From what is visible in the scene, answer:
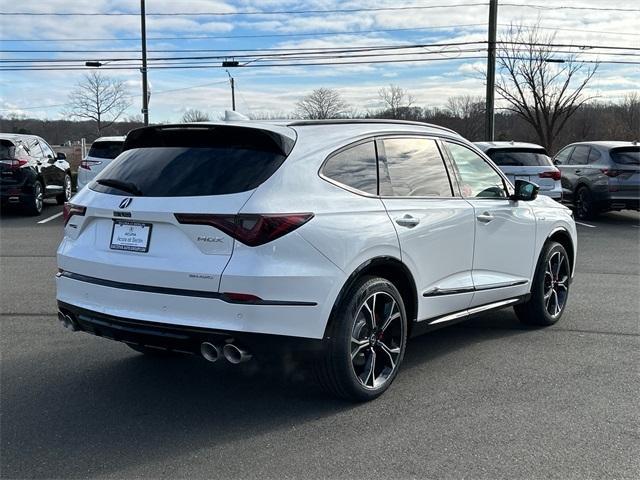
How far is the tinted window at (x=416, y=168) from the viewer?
14.5 ft

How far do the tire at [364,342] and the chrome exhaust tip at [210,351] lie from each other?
0.59 m

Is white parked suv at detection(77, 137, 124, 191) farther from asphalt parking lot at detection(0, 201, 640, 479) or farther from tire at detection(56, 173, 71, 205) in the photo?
asphalt parking lot at detection(0, 201, 640, 479)

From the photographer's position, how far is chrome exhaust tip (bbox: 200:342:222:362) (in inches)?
138

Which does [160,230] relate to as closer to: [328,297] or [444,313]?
[328,297]

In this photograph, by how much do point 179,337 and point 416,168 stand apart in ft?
6.82

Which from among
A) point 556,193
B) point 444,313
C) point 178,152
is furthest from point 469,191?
point 556,193

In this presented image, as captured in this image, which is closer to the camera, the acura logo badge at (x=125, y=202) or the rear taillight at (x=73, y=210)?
the acura logo badge at (x=125, y=202)

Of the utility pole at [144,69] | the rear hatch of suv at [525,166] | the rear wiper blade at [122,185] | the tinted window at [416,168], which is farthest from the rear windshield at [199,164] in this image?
the utility pole at [144,69]

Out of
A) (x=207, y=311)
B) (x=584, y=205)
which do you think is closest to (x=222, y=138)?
(x=207, y=311)

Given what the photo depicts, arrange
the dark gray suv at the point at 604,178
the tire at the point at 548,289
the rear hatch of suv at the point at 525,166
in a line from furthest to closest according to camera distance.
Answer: the dark gray suv at the point at 604,178
the rear hatch of suv at the point at 525,166
the tire at the point at 548,289

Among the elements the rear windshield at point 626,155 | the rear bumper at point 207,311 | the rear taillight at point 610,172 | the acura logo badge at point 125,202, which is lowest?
the rear bumper at point 207,311

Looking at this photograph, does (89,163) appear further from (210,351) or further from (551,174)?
(210,351)

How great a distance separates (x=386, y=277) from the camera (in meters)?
4.24

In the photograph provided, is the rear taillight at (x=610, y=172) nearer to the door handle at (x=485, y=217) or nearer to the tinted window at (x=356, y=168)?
the door handle at (x=485, y=217)
